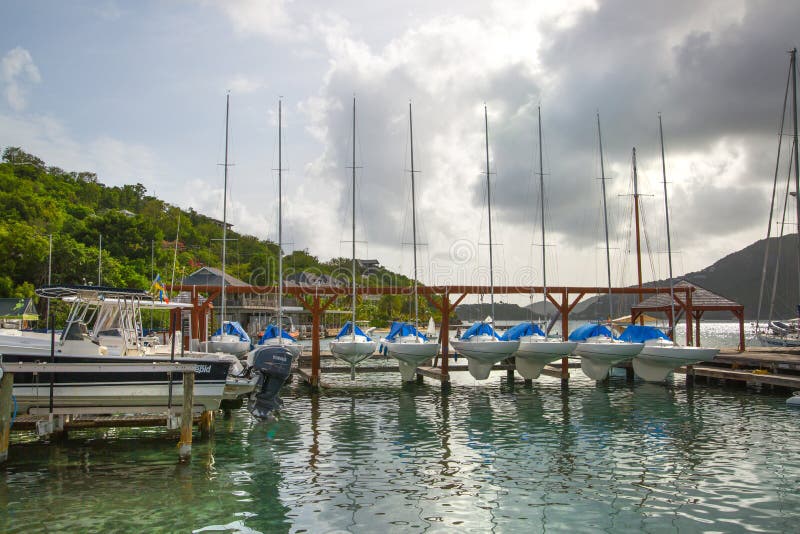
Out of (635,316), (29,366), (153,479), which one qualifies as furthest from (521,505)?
(635,316)

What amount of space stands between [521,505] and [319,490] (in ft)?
13.2

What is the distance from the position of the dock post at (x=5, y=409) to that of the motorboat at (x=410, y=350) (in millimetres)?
18263

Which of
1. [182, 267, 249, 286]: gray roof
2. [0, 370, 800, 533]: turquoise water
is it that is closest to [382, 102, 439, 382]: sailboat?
[0, 370, 800, 533]: turquoise water

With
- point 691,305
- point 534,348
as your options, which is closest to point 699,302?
point 691,305

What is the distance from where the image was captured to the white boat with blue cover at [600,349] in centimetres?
2888

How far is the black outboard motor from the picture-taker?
18453 mm

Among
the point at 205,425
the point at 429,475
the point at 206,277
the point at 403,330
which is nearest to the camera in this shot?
the point at 429,475

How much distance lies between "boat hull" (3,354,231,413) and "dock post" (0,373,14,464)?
1877mm

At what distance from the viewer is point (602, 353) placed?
29.4 metres

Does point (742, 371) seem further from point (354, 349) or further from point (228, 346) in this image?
point (228, 346)

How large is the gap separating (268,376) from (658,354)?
19.5m

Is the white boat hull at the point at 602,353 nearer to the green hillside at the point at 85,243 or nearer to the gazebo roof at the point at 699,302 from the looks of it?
the gazebo roof at the point at 699,302

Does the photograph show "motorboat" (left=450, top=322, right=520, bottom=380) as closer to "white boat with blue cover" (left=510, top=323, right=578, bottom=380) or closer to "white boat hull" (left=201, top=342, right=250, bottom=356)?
"white boat with blue cover" (left=510, top=323, right=578, bottom=380)

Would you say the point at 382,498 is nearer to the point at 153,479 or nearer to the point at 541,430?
the point at 153,479
